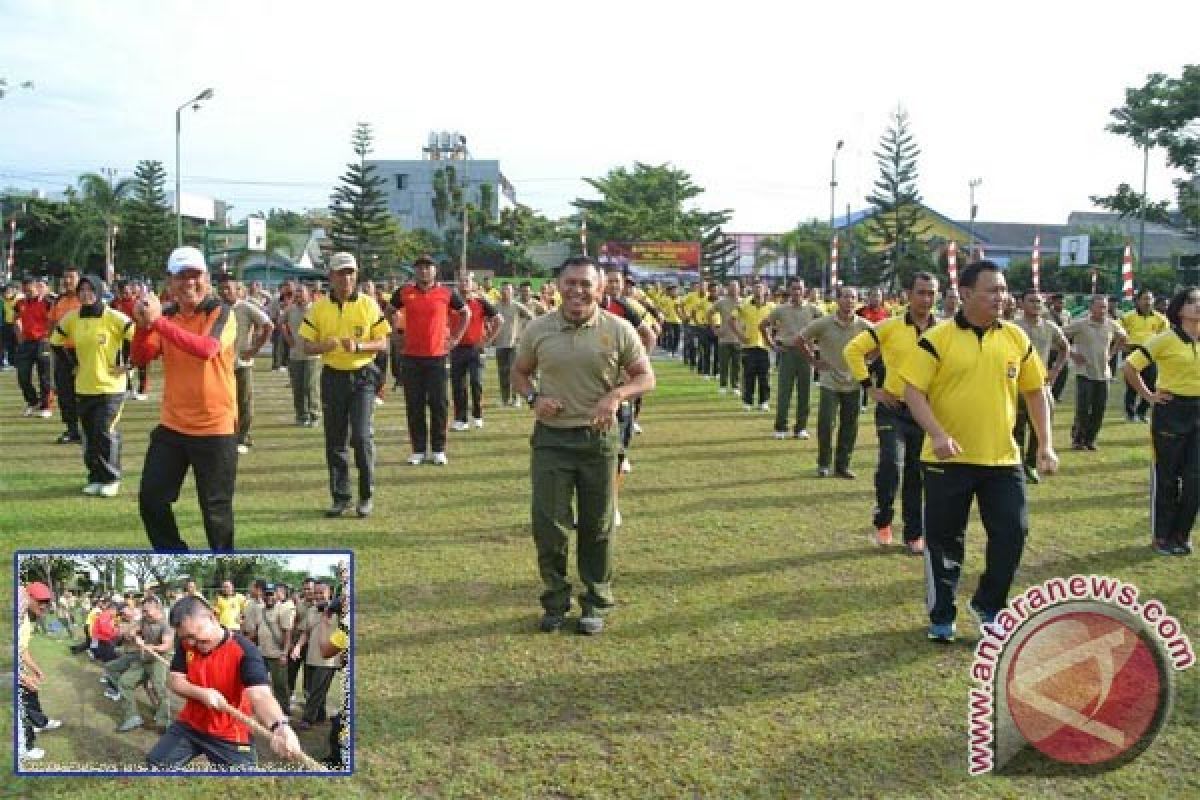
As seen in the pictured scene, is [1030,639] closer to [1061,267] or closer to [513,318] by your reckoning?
[513,318]

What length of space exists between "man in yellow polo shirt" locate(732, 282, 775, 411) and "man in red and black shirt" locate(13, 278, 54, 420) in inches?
399

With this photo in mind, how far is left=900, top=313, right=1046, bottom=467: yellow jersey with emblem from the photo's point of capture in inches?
210

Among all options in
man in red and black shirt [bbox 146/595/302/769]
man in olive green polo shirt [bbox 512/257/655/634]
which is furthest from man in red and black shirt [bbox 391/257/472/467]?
man in red and black shirt [bbox 146/595/302/769]

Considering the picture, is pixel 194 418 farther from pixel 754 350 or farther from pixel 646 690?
pixel 754 350

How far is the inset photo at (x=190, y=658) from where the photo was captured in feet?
10.5

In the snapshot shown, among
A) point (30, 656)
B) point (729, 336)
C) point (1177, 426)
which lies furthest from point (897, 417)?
point (729, 336)

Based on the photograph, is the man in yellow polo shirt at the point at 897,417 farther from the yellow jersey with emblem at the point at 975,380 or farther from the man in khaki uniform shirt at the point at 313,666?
the man in khaki uniform shirt at the point at 313,666

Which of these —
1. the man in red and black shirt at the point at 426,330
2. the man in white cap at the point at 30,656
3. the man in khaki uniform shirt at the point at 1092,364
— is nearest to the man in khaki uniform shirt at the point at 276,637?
the man in white cap at the point at 30,656

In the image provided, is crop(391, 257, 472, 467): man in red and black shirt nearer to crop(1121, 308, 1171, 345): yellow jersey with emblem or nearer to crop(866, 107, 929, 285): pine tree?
crop(1121, 308, 1171, 345): yellow jersey with emblem

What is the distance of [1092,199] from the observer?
132ft

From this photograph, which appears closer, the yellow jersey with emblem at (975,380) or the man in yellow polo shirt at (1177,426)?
the yellow jersey with emblem at (975,380)

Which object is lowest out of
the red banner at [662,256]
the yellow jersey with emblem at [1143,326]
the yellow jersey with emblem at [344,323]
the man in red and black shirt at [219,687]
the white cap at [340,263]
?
the man in red and black shirt at [219,687]

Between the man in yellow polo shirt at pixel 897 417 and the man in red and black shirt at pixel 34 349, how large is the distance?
39.2 feet

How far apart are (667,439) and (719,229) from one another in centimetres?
6401
